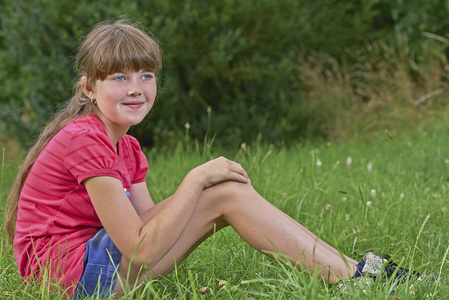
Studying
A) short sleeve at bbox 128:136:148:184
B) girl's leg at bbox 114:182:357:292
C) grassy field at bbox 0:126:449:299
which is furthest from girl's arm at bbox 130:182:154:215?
girl's leg at bbox 114:182:357:292

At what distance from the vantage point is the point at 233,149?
6.31 meters

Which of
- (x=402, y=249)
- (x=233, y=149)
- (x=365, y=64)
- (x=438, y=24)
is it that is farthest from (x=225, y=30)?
(x=402, y=249)

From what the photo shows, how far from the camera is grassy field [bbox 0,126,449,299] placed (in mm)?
2264

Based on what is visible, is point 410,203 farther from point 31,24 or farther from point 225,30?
point 31,24

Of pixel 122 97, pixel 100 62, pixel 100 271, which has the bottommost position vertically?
pixel 100 271

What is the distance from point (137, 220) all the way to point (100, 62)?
25.2 inches

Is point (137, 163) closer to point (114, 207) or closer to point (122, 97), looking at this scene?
point (122, 97)

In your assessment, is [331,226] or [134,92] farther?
[331,226]

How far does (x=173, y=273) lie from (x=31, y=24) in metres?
4.15

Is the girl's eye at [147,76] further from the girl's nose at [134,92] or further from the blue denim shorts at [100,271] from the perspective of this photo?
the blue denim shorts at [100,271]

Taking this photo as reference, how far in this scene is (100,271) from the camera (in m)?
2.25

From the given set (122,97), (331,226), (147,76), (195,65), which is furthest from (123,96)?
(195,65)

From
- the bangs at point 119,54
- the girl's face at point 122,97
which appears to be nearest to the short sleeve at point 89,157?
the girl's face at point 122,97

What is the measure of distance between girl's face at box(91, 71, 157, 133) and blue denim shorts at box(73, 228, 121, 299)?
0.49 m
